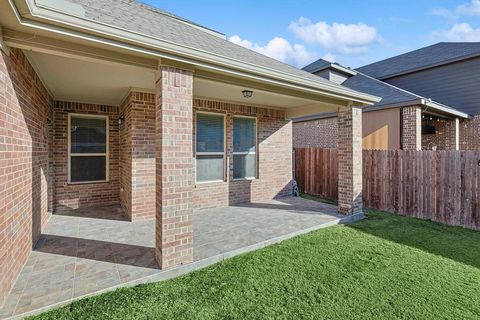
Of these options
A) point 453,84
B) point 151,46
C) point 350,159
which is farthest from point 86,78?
point 453,84

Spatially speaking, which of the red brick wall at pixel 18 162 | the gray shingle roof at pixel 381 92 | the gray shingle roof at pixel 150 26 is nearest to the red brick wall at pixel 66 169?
the red brick wall at pixel 18 162

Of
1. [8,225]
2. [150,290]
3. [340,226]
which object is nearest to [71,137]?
[8,225]

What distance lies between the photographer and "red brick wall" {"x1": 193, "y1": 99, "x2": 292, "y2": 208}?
6691 mm

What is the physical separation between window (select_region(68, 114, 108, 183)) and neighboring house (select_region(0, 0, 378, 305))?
27 millimetres

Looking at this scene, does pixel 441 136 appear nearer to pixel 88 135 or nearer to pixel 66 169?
pixel 88 135

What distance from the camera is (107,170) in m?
6.99

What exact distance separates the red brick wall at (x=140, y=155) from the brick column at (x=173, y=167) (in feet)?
7.23

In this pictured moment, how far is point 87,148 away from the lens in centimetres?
672

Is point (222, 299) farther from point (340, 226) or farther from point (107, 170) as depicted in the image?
point (107, 170)

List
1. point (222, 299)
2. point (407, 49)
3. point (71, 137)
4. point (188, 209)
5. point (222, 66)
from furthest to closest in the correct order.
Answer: point (407, 49), point (71, 137), point (222, 66), point (188, 209), point (222, 299)

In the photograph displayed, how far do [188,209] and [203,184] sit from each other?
3.04 m

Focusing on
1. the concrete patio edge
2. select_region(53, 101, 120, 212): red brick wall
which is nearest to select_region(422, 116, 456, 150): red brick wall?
the concrete patio edge

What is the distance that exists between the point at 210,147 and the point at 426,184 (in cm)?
556

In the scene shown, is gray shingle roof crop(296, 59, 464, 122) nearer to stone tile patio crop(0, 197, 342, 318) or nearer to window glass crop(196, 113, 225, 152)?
stone tile patio crop(0, 197, 342, 318)
